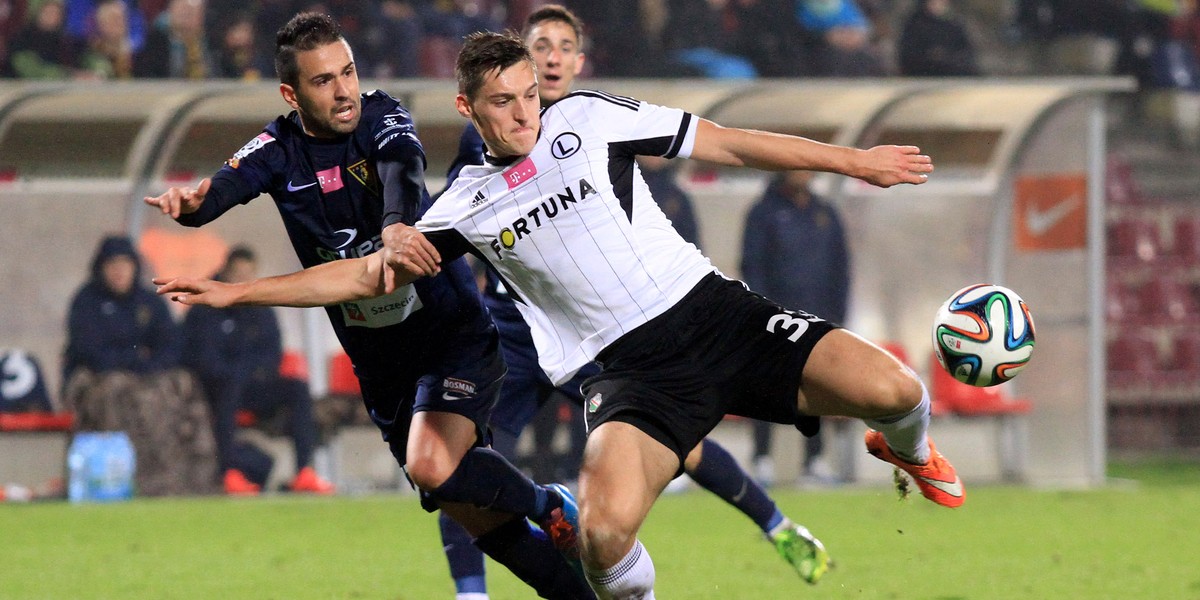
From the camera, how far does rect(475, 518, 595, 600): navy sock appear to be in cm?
543

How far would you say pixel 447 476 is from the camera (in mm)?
5371

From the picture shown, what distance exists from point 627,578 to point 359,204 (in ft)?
5.14

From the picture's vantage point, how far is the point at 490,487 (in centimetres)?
545

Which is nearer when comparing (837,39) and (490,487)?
(490,487)

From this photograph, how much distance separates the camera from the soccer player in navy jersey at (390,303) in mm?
5340

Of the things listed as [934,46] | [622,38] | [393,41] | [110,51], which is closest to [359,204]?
[110,51]

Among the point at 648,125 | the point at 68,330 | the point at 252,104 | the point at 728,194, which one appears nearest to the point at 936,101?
the point at 728,194

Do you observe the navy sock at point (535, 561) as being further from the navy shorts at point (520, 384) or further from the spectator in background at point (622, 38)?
the spectator in background at point (622, 38)

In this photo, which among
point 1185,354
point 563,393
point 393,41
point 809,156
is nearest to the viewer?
point 809,156

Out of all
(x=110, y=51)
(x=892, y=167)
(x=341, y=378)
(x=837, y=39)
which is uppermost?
(x=110, y=51)

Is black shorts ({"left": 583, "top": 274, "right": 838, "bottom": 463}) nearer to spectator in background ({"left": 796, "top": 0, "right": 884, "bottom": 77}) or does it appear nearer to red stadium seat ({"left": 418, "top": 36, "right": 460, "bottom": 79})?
red stadium seat ({"left": 418, "top": 36, "right": 460, "bottom": 79})

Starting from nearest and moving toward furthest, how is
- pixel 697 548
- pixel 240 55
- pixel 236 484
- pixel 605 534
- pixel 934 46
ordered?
1. pixel 605 534
2. pixel 697 548
3. pixel 236 484
4. pixel 240 55
5. pixel 934 46

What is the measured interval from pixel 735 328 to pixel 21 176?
27.3ft

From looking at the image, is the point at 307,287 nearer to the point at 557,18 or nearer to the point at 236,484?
the point at 557,18
